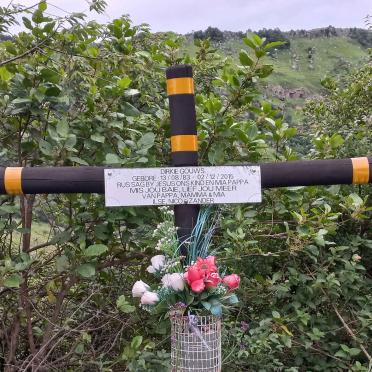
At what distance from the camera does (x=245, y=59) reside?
2.75 meters

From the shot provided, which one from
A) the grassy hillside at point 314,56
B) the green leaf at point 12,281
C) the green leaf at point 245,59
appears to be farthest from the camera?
the grassy hillside at point 314,56

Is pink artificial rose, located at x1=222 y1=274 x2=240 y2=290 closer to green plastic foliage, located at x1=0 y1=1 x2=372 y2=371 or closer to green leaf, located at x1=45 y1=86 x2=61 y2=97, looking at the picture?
green plastic foliage, located at x1=0 y1=1 x2=372 y2=371

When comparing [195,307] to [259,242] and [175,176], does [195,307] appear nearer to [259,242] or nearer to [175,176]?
[175,176]

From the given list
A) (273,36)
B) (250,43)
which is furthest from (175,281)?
(273,36)

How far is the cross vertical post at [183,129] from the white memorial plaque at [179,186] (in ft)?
0.29

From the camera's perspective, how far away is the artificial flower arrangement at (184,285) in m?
2.21

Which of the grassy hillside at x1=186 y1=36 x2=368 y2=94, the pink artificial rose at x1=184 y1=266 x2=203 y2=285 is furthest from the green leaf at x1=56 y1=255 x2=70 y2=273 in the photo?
the grassy hillside at x1=186 y1=36 x2=368 y2=94

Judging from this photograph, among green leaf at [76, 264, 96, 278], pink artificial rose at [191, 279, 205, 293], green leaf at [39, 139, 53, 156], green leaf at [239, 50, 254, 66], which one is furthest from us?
green leaf at [239, 50, 254, 66]

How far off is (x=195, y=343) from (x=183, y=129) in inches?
38.7

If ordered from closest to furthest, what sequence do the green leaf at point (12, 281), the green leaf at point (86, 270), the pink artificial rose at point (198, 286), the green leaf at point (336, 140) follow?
1. the pink artificial rose at point (198, 286)
2. the green leaf at point (12, 281)
3. the green leaf at point (86, 270)
4. the green leaf at point (336, 140)

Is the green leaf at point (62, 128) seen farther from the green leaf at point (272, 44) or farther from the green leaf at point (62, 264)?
the green leaf at point (272, 44)

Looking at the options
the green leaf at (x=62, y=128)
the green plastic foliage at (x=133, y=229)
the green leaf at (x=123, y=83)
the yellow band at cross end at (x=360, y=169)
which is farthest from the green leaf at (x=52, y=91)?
the yellow band at cross end at (x=360, y=169)

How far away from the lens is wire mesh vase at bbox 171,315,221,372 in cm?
223

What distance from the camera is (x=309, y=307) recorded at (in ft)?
9.54
